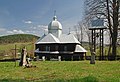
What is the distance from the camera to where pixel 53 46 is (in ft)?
180

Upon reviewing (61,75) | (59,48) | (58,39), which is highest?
(58,39)

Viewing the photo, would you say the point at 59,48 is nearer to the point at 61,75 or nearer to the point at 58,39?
the point at 58,39

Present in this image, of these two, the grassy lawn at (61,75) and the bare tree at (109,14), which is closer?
the grassy lawn at (61,75)

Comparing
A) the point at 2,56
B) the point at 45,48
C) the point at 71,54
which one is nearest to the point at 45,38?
the point at 45,48

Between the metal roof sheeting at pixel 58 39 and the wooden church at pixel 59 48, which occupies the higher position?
the metal roof sheeting at pixel 58 39

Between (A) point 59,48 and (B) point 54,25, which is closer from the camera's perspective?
(A) point 59,48

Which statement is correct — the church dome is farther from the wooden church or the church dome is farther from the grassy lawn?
the grassy lawn

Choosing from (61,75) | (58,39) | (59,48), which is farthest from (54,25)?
(61,75)

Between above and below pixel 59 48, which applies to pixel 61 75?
below

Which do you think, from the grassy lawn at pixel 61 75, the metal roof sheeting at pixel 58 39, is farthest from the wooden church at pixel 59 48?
the grassy lawn at pixel 61 75

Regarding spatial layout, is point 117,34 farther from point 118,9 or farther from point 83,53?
point 83,53

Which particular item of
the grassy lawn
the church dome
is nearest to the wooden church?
the church dome

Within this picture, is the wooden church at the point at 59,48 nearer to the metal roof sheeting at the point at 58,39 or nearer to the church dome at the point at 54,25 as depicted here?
the metal roof sheeting at the point at 58,39

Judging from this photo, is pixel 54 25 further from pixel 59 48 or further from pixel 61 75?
pixel 61 75
